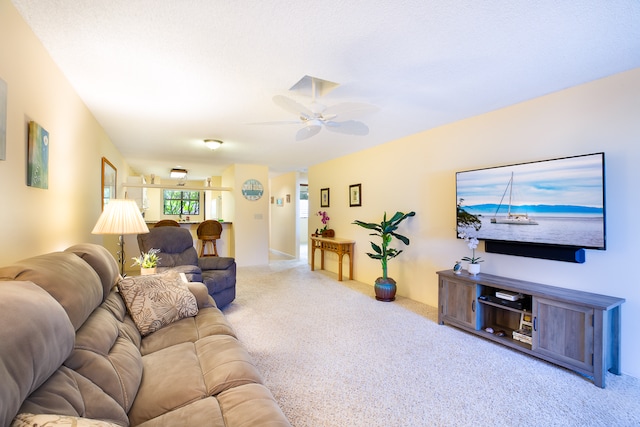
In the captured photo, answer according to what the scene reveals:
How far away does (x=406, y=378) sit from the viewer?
220cm

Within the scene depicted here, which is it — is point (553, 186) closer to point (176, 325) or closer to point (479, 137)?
point (479, 137)

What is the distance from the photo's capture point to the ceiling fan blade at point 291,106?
222 cm

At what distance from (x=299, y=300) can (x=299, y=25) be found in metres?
3.32

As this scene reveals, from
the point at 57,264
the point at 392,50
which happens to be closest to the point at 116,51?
the point at 57,264

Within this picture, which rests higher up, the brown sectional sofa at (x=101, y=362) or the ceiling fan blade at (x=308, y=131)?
the ceiling fan blade at (x=308, y=131)

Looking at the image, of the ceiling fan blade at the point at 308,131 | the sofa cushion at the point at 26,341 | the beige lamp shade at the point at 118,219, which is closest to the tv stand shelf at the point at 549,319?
the ceiling fan blade at the point at 308,131

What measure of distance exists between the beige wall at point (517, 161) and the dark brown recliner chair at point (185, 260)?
2.38 m

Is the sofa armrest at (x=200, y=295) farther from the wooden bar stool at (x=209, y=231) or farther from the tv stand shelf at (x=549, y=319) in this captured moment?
the wooden bar stool at (x=209, y=231)

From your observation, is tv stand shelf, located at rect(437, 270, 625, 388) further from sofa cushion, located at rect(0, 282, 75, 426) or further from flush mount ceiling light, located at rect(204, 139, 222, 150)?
flush mount ceiling light, located at rect(204, 139, 222, 150)

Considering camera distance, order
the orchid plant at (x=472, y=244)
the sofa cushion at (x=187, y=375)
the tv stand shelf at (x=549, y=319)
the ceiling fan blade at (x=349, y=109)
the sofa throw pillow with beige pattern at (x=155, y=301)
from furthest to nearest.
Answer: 1. the orchid plant at (x=472, y=244)
2. the ceiling fan blade at (x=349, y=109)
3. the tv stand shelf at (x=549, y=319)
4. the sofa throw pillow with beige pattern at (x=155, y=301)
5. the sofa cushion at (x=187, y=375)

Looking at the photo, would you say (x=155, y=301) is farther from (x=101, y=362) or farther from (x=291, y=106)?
(x=291, y=106)

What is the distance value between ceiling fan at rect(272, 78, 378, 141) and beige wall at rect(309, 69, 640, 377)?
1.42 metres

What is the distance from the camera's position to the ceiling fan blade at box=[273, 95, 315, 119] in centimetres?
222

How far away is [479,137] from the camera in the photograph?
3.30m
